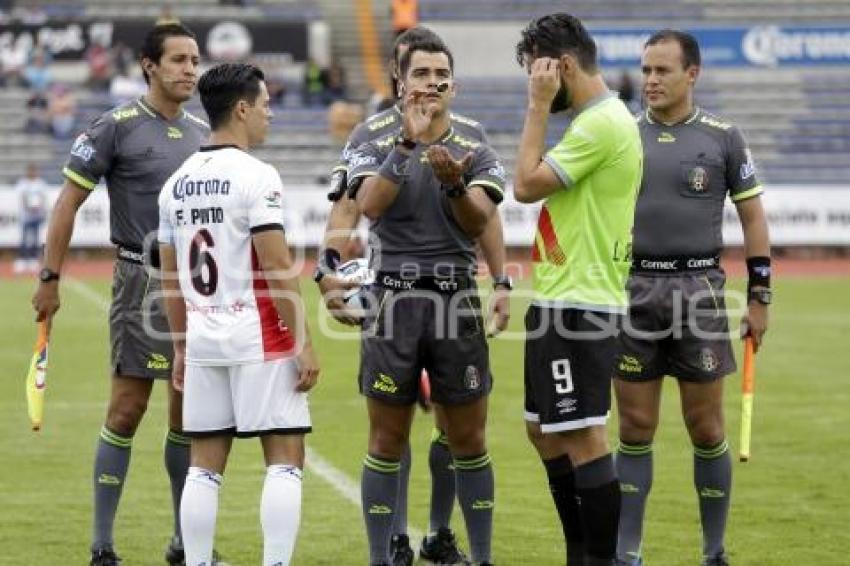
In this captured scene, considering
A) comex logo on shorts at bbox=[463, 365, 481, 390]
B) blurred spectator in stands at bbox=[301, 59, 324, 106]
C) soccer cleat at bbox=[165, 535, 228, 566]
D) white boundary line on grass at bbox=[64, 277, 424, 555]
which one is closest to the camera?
comex logo on shorts at bbox=[463, 365, 481, 390]

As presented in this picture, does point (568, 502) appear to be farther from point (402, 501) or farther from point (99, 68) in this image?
point (99, 68)

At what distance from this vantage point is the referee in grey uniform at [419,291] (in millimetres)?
7766

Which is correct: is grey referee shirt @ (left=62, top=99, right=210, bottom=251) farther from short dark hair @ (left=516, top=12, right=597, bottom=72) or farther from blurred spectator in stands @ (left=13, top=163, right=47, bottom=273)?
blurred spectator in stands @ (left=13, top=163, right=47, bottom=273)

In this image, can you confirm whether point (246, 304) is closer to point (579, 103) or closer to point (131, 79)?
point (579, 103)

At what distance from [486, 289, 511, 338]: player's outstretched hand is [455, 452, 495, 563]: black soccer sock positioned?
0.72m

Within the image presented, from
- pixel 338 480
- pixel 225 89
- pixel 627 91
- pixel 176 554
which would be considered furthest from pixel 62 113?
pixel 225 89

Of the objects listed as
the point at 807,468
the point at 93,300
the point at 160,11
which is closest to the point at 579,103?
the point at 807,468

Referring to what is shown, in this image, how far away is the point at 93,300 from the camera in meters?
23.4

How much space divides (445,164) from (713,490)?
2.40 meters

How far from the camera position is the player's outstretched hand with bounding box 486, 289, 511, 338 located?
775 centimetres

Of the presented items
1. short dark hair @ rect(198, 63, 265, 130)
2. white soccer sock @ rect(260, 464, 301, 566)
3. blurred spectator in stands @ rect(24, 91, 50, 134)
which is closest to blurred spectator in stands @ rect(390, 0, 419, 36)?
blurred spectator in stands @ rect(24, 91, 50, 134)

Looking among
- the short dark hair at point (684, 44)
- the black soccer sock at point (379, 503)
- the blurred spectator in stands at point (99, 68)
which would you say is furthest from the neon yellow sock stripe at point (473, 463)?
the blurred spectator in stands at point (99, 68)

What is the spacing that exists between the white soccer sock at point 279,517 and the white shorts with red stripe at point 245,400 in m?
0.24

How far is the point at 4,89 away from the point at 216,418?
1161 inches
